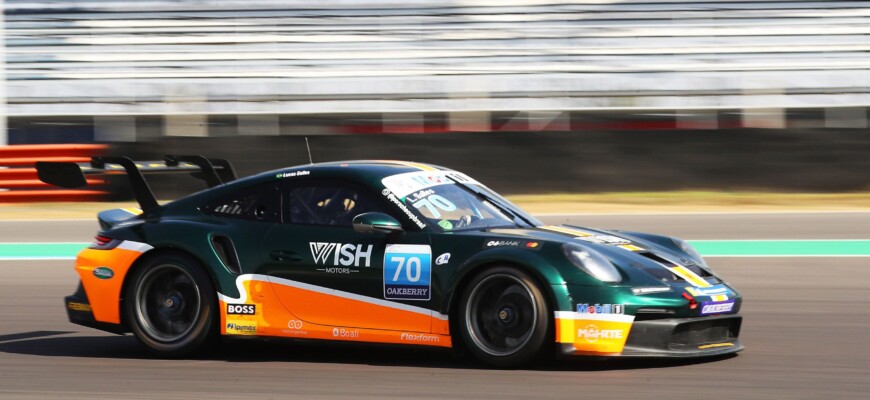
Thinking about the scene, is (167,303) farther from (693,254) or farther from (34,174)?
(34,174)

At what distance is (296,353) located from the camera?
621cm

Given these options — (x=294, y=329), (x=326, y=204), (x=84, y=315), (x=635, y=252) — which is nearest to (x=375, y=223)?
(x=326, y=204)

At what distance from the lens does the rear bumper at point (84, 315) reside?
20.7 ft

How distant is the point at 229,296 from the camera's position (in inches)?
235

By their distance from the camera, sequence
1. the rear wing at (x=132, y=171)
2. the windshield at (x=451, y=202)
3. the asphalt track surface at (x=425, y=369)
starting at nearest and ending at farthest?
the asphalt track surface at (x=425, y=369) < the windshield at (x=451, y=202) < the rear wing at (x=132, y=171)

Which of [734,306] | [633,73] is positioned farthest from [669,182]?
[734,306]

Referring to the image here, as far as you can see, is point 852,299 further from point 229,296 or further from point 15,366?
point 15,366

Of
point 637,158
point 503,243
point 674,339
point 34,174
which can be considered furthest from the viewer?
point 34,174

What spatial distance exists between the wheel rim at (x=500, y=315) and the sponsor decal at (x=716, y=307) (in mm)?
869

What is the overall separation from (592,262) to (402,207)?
1023mm

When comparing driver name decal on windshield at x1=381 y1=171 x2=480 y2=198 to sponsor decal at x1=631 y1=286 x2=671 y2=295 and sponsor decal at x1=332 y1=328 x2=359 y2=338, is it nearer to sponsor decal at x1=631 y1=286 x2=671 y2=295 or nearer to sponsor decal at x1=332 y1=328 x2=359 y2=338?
sponsor decal at x1=332 y1=328 x2=359 y2=338

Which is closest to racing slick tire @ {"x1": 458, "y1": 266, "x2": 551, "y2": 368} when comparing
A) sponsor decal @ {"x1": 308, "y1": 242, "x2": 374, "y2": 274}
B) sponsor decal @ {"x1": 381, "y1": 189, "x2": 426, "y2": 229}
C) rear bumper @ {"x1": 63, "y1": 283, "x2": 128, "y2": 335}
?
sponsor decal @ {"x1": 381, "y1": 189, "x2": 426, "y2": 229}

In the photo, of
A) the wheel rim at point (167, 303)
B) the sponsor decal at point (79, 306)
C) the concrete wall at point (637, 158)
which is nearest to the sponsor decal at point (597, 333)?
the wheel rim at point (167, 303)

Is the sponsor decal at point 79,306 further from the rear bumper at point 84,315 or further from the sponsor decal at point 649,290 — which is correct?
the sponsor decal at point 649,290
